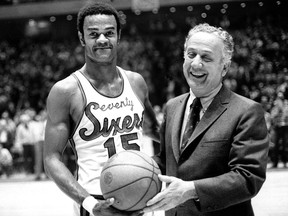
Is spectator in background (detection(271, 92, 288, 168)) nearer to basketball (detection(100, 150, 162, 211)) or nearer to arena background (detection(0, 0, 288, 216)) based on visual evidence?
arena background (detection(0, 0, 288, 216))

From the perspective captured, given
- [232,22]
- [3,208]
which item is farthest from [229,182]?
[3,208]

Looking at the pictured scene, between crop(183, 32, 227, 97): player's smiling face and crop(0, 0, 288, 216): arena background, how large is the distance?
253 cm

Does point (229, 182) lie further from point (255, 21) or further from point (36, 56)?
point (36, 56)

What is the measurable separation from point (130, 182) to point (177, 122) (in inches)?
18.4

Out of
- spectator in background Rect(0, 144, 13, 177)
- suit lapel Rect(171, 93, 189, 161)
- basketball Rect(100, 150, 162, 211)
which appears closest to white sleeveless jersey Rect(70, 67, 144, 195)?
suit lapel Rect(171, 93, 189, 161)

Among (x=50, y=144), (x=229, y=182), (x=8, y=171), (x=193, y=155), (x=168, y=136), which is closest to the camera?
(x=229, y=182)

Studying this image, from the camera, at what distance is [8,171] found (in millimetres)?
10023

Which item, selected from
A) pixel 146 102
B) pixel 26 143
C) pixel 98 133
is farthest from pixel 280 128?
pixel 26 143

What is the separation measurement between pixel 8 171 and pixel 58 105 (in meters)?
7.78

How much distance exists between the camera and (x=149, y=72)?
13008 mm

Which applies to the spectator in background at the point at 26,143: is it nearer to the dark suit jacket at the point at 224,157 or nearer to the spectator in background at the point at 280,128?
the spectator in background at the point at 280,128

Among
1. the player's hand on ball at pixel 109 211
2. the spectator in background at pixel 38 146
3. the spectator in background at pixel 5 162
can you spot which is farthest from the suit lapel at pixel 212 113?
the spectator in background at pixel 5 162

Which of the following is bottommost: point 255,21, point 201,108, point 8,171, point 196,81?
point 8,171

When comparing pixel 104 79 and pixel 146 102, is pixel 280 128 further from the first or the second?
pixel 104 79
